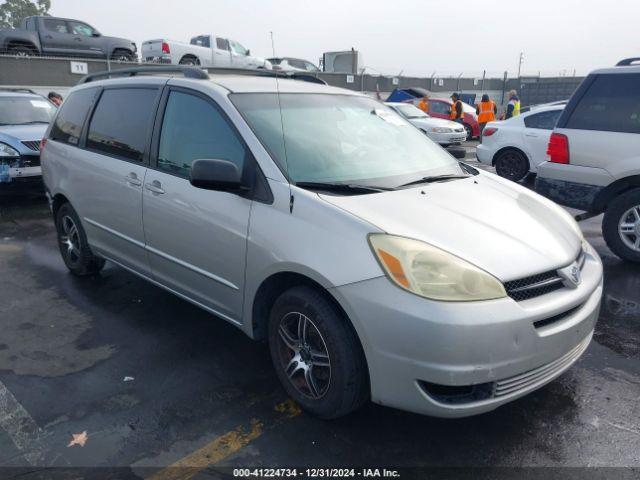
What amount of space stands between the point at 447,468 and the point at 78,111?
421 centimetres

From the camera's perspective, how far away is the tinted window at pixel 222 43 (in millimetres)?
21644

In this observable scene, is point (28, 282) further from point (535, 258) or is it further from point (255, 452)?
point (535, 258)

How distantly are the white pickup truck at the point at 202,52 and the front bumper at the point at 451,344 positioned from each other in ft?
63.6

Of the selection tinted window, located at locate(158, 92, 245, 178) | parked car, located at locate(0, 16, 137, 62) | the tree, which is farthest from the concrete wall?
the tree

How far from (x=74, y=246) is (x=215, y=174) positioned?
273 cm

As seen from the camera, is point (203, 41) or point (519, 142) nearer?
point (519, 142)

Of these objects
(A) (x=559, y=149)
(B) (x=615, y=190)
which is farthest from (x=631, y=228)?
(A) (x=559, y=149)

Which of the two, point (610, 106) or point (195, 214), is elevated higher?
point (610, 106)

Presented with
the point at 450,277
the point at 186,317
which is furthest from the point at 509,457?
the point at 186,317

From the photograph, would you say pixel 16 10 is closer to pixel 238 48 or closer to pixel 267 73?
pixel 238 48

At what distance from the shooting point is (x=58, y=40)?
1833 centimetres

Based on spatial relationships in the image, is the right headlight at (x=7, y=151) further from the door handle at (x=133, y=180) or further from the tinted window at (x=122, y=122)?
the door handle at (x=133, y=180)

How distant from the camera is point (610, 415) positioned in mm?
2816

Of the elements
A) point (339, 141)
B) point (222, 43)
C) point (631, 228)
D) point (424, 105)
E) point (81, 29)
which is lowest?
point (631, 228)
